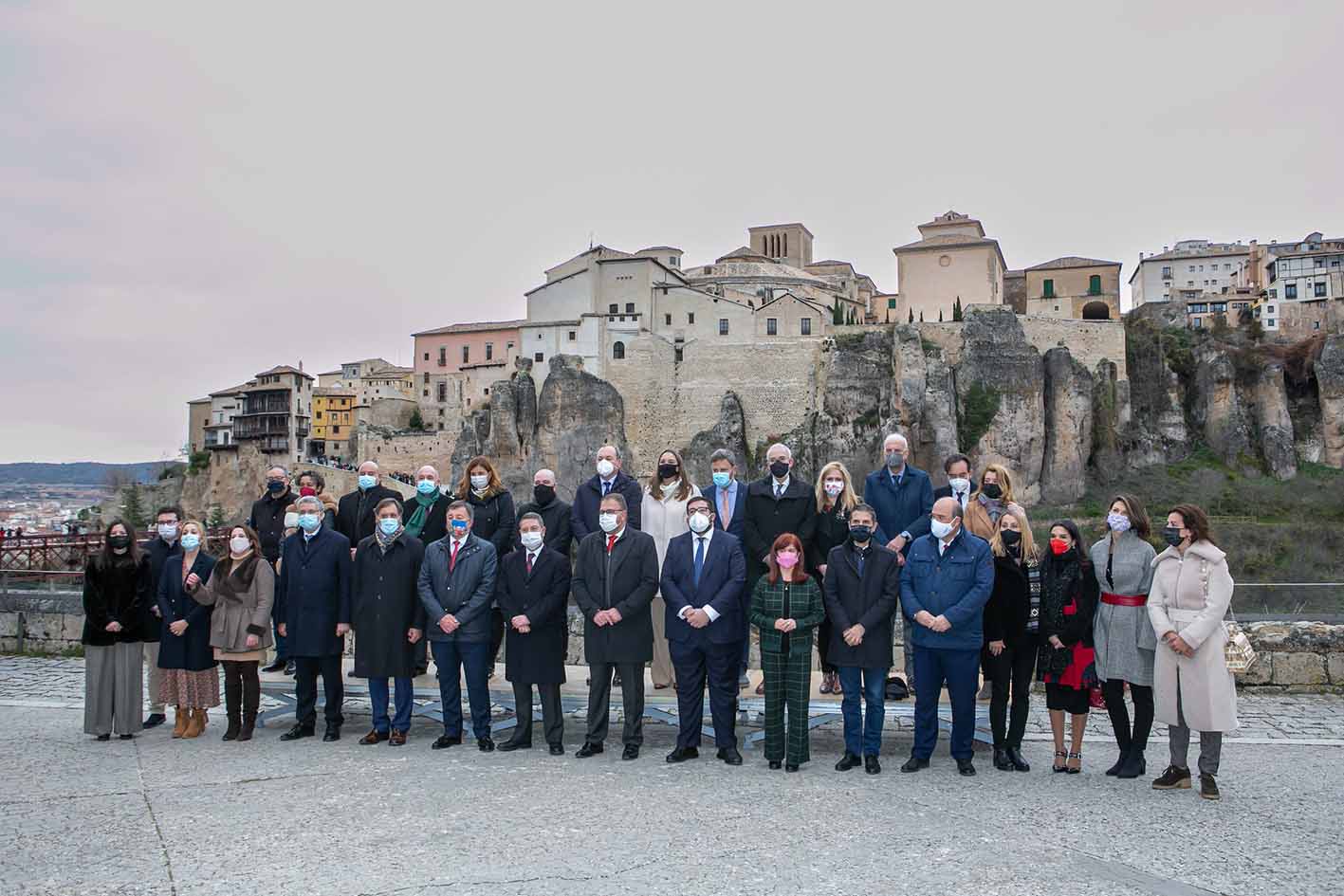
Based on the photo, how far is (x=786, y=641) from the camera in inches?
288

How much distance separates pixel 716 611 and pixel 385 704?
2715 mm

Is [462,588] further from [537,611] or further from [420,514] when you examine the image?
[420,514]

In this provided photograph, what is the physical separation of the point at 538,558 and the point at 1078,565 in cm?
389

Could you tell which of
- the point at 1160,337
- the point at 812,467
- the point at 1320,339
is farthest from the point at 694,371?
the point at 1320,339

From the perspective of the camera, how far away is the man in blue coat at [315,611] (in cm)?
827

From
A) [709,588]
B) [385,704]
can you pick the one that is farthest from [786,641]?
[385,704]

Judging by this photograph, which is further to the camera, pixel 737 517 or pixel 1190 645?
pixel 737 517

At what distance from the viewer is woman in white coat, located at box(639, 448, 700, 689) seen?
9.05 m

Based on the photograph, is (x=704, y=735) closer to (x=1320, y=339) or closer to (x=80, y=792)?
(x=80, y=792)

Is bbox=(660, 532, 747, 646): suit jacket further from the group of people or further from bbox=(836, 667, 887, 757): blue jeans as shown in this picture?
bbox=(836, 667, 887, 757): blue jeans

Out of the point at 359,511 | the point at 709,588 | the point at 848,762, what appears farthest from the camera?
the point at 359,511

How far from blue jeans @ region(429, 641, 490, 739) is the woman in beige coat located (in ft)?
15.3

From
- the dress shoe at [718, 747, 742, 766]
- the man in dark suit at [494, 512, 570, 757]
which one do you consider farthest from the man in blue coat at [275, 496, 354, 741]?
the dress shoe at [718, 747, 742, 766]

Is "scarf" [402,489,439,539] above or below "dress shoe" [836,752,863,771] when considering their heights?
above
